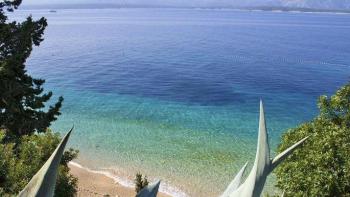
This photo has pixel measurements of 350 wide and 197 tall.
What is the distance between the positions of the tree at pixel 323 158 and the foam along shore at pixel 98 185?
13.7 meters

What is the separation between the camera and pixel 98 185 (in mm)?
27406

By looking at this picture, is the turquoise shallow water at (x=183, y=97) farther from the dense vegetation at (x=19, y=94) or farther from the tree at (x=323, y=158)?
the tree at (x=323, y=158)

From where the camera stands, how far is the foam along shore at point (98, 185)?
2617 cm

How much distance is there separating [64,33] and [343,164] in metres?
120

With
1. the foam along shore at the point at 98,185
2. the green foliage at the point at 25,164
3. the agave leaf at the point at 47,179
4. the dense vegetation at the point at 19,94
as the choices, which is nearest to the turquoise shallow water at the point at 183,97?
the foam along shore at the point at 98,185

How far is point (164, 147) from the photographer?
35.2 m

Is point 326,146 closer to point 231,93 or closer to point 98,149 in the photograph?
point 98,149

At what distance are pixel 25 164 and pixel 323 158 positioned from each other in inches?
389

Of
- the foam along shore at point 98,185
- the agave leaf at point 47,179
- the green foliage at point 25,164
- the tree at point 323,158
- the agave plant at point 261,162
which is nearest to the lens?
the agave leaf at point 47,179

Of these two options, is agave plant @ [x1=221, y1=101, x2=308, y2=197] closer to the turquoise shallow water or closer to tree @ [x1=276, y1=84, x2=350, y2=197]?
tree @ [x1=276, y1=84, x2=350, y2=197]

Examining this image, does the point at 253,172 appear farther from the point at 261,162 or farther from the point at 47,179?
the point at 47,179

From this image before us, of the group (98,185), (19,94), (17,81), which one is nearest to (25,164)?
(19,94)

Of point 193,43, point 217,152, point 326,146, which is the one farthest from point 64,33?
point 326,146

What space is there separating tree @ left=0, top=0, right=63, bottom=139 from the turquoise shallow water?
12821 mm
